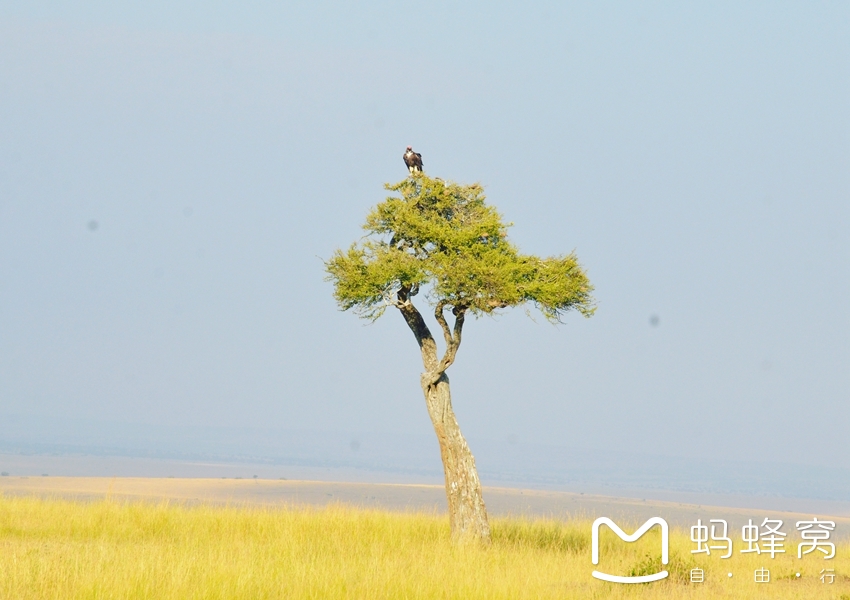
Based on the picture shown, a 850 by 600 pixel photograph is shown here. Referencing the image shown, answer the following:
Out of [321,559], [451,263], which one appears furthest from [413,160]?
[321,559]

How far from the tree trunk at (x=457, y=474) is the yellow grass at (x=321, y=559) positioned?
1.73ft

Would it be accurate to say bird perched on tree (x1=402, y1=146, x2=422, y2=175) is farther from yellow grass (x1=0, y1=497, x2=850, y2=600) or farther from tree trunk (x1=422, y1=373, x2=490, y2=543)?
yellow grass (x1=0, y1=497, x2=850, y2=600)

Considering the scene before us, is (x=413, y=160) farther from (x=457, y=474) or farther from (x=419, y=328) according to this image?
(x=457, y=474)

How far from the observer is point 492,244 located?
19328mm

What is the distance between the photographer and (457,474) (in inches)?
737

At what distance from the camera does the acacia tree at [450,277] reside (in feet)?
61.0

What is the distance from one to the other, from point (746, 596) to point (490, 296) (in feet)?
22.1

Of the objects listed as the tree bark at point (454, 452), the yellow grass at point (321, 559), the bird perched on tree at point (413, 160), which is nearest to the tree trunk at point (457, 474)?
the tree bark at point (454, 452)


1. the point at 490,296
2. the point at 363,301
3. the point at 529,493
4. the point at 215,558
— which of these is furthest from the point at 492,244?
the point at 529,493

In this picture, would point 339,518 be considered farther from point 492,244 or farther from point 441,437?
point 492,244

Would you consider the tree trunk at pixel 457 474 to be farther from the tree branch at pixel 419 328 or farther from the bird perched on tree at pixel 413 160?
the bird perched on tree at pixel 413 160

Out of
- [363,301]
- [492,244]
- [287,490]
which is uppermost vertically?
[492,244]

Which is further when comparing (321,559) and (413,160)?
(413,160)

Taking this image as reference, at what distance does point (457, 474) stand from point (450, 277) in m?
3.54
